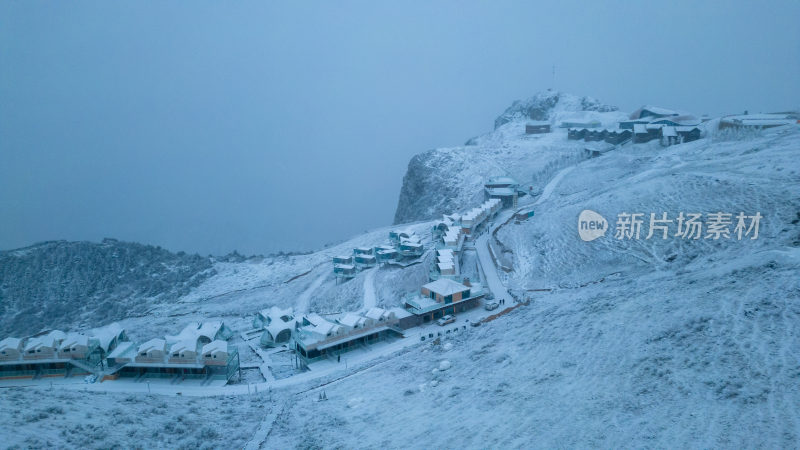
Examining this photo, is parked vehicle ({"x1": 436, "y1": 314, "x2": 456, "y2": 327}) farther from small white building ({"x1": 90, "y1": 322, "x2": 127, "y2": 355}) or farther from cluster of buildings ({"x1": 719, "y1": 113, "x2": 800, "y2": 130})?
cluster of buildings ({"x1": 719, "y1": 113, "x2": 800, "y2": 130})

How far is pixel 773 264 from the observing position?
58.7 ft

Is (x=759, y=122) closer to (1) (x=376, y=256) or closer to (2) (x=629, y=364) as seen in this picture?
(1) (x=376, y=256)

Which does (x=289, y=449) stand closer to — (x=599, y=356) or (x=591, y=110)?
(x=599, y=356)

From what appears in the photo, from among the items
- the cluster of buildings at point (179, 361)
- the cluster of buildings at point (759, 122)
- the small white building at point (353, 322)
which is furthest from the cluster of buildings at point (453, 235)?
the cluster of buildings at point (759, 122)

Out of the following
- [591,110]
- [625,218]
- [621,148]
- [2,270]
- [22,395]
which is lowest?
[22,395]

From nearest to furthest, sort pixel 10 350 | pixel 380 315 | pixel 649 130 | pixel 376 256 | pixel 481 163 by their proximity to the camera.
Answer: pixel 10 350, pixel 380 315, pixel 376 256, pixel 649 130, pixel 481 163

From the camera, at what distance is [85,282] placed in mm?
50000

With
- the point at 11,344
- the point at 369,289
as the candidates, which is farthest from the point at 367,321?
the point at 11,344

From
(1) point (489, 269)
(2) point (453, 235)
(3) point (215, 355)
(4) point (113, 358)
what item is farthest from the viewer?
(2) point (453, 235)

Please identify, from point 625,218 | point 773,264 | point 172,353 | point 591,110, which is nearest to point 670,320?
point 773,264

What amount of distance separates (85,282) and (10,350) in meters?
28.2

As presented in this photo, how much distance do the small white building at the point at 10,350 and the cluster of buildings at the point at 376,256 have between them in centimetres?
2412

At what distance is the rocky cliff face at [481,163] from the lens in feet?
216

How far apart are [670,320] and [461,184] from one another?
171 feet
